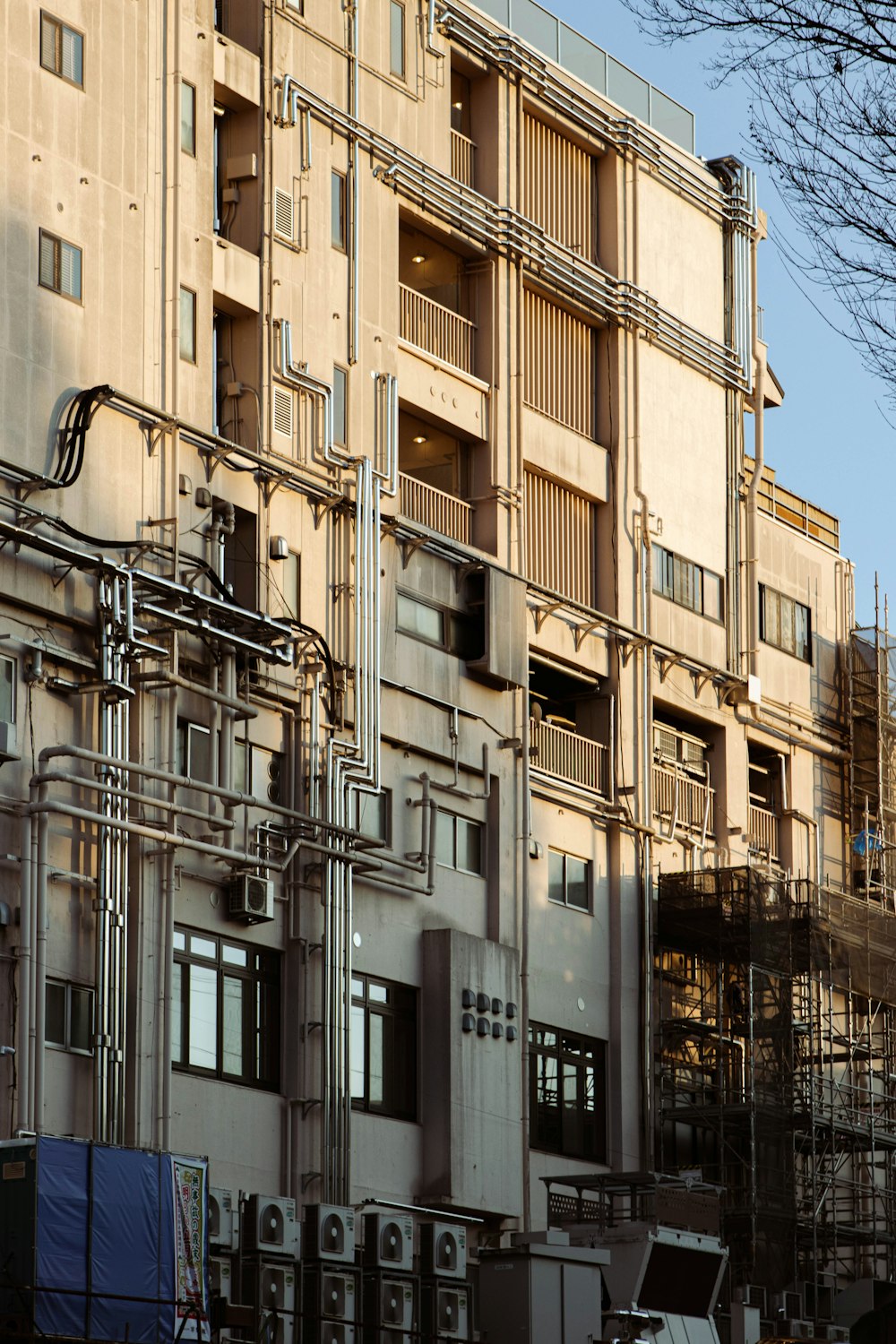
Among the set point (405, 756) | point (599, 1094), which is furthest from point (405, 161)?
point (599, 1094)

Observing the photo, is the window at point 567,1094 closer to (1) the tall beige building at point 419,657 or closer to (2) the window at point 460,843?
(1) the tall beige building at point 419,657

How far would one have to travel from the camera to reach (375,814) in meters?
39.6

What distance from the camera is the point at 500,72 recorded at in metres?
45.9

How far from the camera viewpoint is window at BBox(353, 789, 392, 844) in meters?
39.0

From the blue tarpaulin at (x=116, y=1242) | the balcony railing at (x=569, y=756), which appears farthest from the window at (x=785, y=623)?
the blue tarpaulin at (x=116, y=1242)

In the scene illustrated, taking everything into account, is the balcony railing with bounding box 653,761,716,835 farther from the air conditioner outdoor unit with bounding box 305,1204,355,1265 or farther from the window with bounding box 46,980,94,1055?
the window with bounding box 46,980,94,1055

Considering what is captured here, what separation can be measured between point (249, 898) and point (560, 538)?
44.6ft

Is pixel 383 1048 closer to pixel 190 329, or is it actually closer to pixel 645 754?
pixel 645 754

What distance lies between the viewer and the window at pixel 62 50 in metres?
35.1

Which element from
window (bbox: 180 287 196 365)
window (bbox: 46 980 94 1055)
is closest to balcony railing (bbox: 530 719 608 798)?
window (bbox: 180 287 196 365)

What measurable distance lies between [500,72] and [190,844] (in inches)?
761

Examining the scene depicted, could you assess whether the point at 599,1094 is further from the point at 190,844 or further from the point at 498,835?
the point at 190,844

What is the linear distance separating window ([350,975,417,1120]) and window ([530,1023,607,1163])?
3.50 meters

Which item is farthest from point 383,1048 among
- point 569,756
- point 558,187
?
point 558,187
